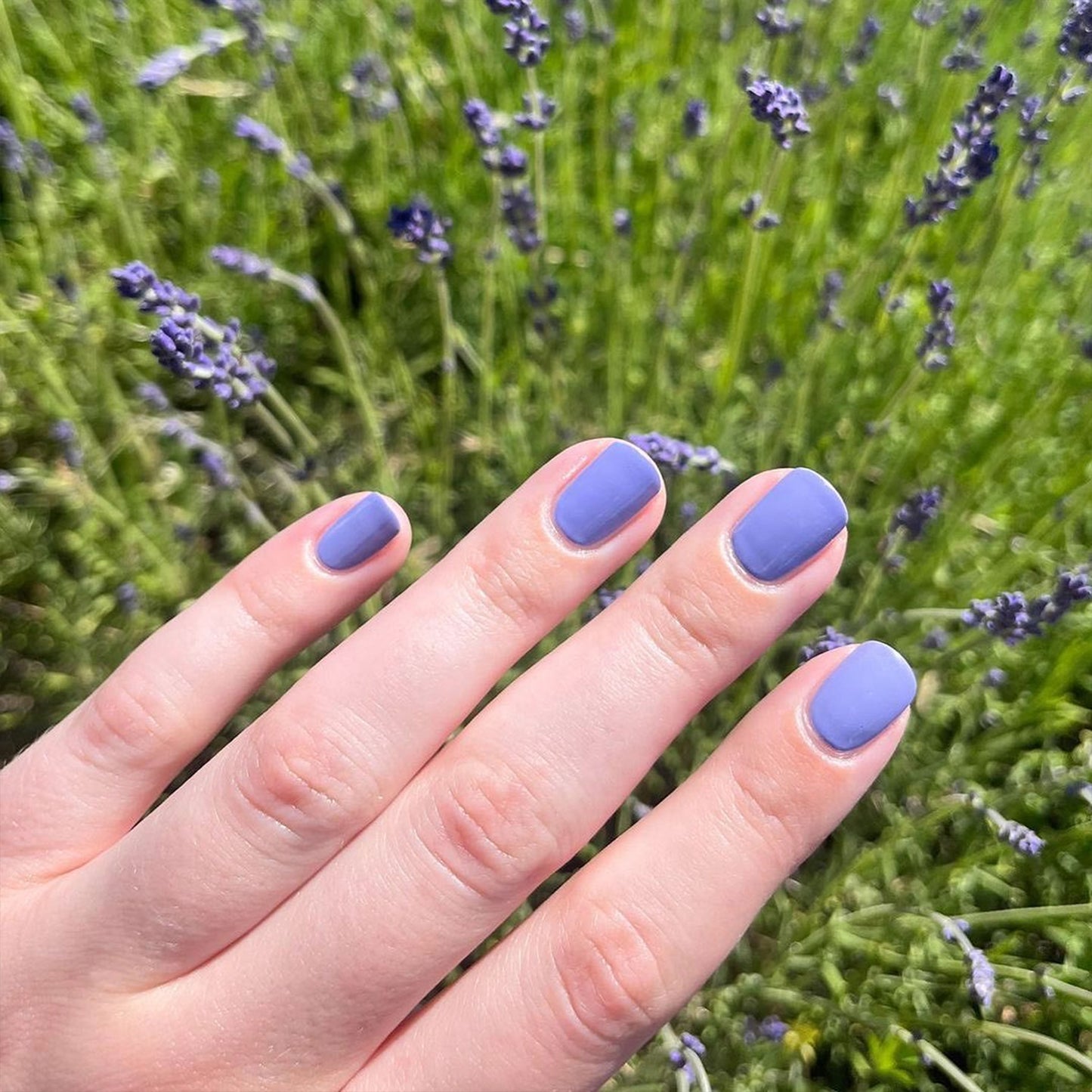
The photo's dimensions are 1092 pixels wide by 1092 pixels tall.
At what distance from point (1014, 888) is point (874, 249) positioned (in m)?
1.83

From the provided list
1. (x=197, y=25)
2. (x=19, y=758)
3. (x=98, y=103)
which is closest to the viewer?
(x=19, y=758)

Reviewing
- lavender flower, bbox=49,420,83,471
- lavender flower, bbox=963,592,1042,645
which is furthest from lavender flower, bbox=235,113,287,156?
lavender flower, bbox=963,592,1042,645

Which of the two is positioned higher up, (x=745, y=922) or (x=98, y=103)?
(x=98, y=103)

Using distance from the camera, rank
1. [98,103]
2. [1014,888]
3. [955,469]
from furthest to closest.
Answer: [98,103]
[955,469]
[1014,888]

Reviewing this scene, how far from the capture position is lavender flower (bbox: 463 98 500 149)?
199 cm

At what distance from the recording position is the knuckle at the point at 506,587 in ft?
5.42

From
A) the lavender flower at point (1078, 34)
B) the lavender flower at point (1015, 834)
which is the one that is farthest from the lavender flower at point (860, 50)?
the lavender flower at point (1015, 834)

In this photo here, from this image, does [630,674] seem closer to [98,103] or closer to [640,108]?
[640,108]

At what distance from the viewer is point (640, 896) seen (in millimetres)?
1519

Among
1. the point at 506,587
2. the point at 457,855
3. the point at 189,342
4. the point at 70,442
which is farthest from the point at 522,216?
the point at 457,855

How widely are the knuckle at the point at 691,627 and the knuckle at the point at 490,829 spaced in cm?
32

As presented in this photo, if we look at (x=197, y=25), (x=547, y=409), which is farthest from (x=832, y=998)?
(x=197, y=25)

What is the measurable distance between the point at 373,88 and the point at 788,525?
2046 mm

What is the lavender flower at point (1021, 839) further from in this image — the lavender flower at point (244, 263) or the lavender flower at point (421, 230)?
the lavender flower at point (244, 263)
